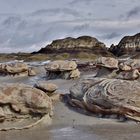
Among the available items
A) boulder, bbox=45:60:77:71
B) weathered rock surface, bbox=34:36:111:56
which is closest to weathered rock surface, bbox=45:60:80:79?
boulder, bbox=45:60:77:71

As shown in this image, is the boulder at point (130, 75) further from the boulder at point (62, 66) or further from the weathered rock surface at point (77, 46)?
the weathered rock surface at point (77, 46)

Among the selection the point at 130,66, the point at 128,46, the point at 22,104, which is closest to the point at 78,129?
the point at 22,104

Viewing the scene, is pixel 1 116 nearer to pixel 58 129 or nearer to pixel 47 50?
pixel 58 129

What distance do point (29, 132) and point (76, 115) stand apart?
1.99 meters

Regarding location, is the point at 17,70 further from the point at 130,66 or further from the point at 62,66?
the point at 130,66

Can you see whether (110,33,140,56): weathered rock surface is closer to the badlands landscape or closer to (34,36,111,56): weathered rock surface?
(34,36,111,56): weathered rock surface

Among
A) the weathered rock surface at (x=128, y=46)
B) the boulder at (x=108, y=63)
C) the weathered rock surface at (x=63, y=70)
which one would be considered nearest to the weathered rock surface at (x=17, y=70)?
the weathered rock surface at (x=63, y=70)

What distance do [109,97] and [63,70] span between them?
10560mm

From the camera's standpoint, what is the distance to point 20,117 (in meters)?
10.4

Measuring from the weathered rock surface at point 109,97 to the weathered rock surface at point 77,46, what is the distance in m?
53.2

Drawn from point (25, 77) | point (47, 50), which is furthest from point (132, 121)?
point (47, 50)

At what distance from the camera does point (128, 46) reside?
62594 millimetres

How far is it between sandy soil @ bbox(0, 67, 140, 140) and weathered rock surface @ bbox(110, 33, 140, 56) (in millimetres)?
50309

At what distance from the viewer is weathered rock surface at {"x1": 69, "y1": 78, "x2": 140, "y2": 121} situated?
10758 millimetres
